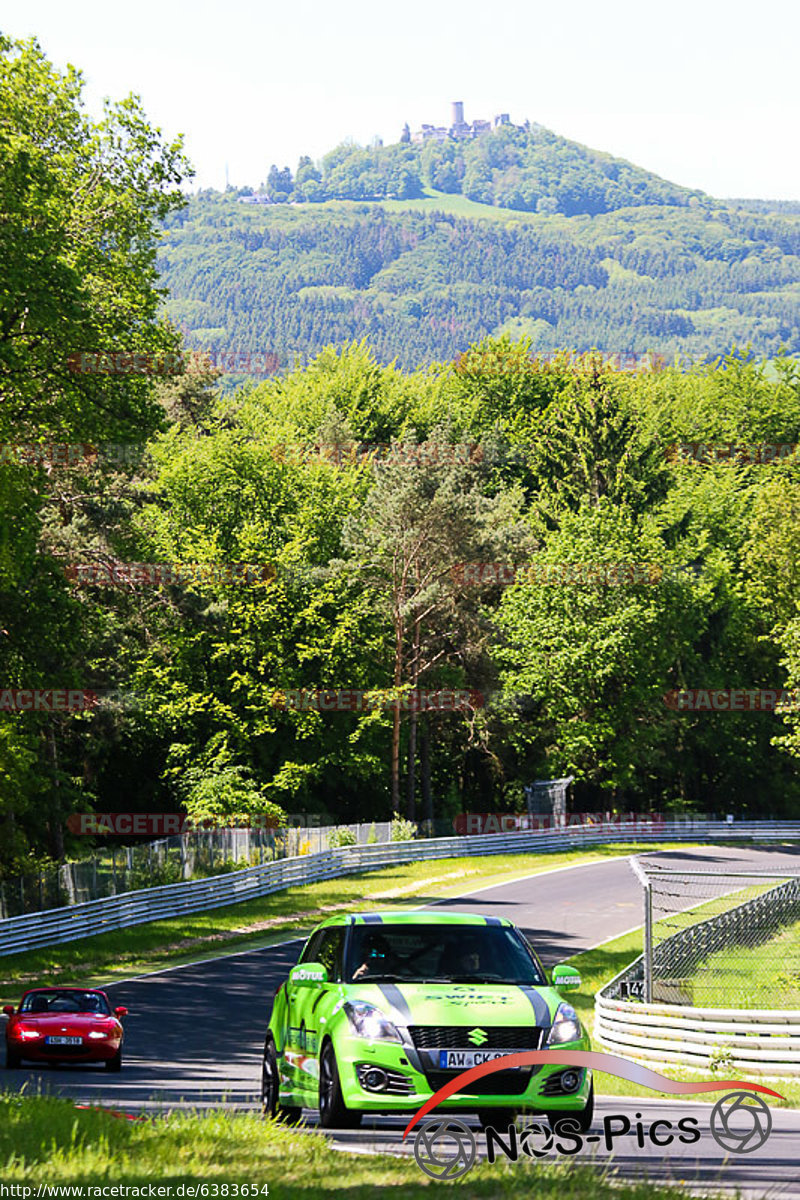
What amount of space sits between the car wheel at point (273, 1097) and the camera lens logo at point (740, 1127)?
10.5ft

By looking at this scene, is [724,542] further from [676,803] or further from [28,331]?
[28,331]

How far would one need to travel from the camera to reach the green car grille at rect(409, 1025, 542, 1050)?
9.87 metres

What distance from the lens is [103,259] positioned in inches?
1357

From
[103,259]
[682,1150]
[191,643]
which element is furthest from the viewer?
[191,643]

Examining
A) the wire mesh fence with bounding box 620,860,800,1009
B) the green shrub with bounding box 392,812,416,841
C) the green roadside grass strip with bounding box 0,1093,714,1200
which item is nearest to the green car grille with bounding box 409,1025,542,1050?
the green roadside grass strip with bounding box 0,1093,714,1200

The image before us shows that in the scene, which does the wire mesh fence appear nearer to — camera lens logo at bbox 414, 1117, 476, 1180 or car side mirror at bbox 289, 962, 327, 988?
car side mirror at bbox 289, 962, 327, 988

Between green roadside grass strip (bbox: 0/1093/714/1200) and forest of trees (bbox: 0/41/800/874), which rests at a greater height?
forest of trees (bbox: 0/41/800/874)

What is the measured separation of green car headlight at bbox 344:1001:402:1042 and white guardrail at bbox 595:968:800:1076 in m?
8.73

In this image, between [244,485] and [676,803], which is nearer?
[244,485]

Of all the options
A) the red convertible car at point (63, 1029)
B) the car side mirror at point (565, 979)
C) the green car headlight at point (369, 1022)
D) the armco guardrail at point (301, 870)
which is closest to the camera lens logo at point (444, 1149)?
the green car headlight at point (369, 1022)

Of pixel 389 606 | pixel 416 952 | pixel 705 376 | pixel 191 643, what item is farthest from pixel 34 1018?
pixel 705 376

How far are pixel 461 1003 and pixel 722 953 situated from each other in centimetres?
1312

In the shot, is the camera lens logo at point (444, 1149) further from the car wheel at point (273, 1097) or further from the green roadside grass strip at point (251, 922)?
the green roadside grass strip at point (251, 922)

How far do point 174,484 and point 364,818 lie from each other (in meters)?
18.2
